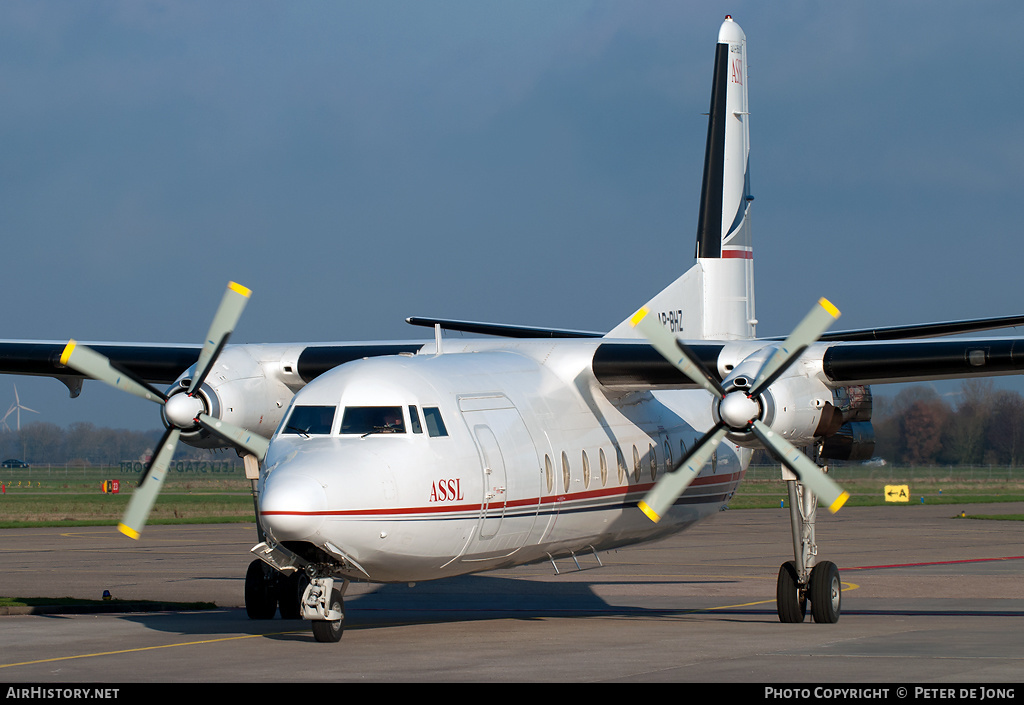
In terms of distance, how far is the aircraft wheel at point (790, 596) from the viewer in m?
16.3

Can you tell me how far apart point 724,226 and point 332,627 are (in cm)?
1101

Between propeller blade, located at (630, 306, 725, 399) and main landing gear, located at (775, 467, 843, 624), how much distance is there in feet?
5.65

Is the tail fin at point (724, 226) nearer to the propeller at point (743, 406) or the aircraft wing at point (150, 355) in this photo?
the propeller at point (743, 406)

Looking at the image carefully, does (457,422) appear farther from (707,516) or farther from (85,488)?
(85,488)

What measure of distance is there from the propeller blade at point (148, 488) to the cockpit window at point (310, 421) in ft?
7.56

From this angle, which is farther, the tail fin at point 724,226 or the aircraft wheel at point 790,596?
the tail fin at point 724,226

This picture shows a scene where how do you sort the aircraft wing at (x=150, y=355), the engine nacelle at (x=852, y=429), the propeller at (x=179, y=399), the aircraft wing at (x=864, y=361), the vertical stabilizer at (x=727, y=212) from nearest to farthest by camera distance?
the aircraft wing at (x=864, y=361)
the propeller at (x=179, y=399)
the engine nacelle at (x=852, y=429)
the aircraft wing at (x=150, y=355)
the vertical stabilizer at (x=727, y=212)

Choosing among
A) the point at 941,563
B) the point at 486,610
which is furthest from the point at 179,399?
the point at 941,563

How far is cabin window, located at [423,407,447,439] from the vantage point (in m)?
13.7

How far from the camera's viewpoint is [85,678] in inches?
440

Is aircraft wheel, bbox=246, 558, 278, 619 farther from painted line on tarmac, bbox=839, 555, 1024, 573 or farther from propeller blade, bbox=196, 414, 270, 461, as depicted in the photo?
painted line on tarmac, bbox=839, 555, 1024, 573

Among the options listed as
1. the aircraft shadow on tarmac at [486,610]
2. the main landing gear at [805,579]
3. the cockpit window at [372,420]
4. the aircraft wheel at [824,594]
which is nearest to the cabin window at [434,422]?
the cockpit window at [372,420]

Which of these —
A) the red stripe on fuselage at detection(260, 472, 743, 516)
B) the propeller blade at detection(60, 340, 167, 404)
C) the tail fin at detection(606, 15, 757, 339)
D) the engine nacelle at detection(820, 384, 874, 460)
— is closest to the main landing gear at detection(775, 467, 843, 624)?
the engine nacelle at detection(820, 384, 874, 460)
